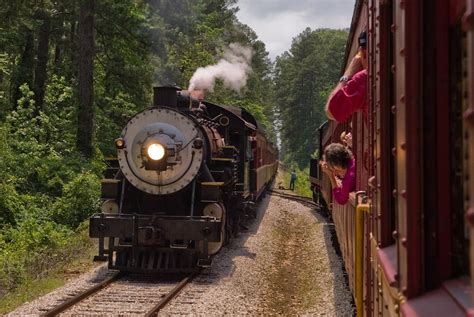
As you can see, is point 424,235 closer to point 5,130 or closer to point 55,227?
point 55,227

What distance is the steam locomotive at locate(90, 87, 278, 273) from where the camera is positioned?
9.70m

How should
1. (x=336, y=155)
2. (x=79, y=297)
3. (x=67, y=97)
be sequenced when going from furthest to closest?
(x=67, y=97), (x=79, y=297), (x=336, y=155)

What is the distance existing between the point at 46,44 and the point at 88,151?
6944mm

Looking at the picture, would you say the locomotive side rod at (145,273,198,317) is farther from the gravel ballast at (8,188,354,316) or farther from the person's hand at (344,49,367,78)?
the person's hand at (344,49,367,78)

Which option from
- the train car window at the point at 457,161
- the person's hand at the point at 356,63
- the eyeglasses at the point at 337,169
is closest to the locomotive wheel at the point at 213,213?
the eyeglasses at the point at 337,169

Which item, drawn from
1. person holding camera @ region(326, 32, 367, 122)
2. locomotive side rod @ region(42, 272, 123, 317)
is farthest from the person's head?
locomotive side rod @ region(42, 272, 123, 317)

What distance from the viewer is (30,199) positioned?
15219mm

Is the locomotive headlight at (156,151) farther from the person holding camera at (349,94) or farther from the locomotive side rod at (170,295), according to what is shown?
the person holding camera at (349,94)

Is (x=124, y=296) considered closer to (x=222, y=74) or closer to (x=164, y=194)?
(x=164, y=194)

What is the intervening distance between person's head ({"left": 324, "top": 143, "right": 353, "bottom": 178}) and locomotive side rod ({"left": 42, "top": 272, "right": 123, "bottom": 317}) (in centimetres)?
420

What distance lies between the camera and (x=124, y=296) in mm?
8312

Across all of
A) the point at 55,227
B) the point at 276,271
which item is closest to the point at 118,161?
the point at 276,271

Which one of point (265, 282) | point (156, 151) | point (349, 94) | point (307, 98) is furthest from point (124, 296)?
point (307, 98)

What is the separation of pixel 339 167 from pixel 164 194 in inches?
229
